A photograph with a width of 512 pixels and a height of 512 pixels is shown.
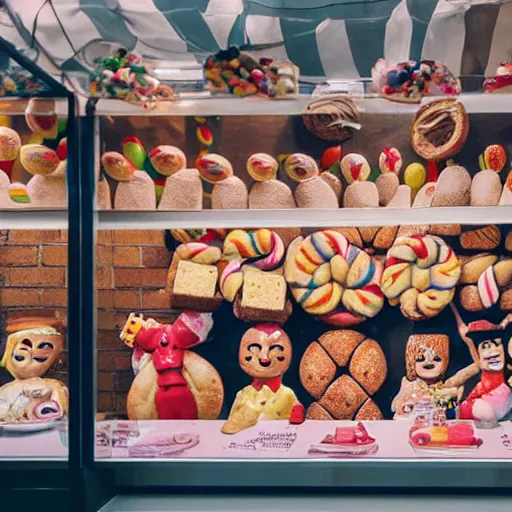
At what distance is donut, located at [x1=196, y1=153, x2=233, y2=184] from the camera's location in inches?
113

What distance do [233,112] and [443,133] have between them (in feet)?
2.79

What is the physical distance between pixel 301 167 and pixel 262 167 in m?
0.16

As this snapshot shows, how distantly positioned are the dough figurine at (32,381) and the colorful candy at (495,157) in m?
1.88

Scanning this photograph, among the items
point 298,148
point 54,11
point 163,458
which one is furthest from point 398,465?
point 54,11

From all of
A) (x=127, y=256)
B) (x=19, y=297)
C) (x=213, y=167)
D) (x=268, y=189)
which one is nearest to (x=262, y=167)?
(x=268, y=189)

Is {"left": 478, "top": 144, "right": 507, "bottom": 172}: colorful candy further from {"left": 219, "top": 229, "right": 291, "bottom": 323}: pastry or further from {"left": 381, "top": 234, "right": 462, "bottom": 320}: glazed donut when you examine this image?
{"left": 219, "top": 229, "right": 291, "bottom": 323}: pastry

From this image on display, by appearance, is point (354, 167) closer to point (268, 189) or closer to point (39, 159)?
point (268, 189)

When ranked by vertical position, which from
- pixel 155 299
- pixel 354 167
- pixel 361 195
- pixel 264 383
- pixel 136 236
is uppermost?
pixel 354 167

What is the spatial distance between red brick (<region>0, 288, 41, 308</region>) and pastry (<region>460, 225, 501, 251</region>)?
5.84 feet

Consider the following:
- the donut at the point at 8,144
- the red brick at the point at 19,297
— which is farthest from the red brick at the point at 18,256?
the donut at the point at 8,144

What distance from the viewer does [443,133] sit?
280 centimetres

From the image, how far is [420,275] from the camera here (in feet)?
9.20

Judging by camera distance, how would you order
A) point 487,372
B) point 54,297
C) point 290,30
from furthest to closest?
point 54,297 < point 487,372 < point 290,30

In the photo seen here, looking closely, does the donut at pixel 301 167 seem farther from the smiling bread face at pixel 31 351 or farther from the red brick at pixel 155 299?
the smiling bread face at pixel 31 351
